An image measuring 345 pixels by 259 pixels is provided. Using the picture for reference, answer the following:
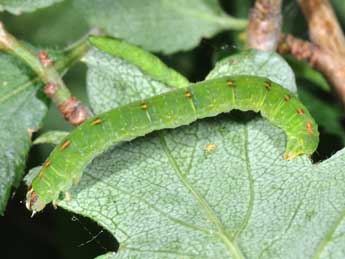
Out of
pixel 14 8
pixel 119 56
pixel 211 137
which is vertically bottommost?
pixel 211 137

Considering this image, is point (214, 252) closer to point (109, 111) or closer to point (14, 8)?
point (109, 111)

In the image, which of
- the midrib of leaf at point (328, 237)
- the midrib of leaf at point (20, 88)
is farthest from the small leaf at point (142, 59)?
the midrib of leaf at point (328, 237)

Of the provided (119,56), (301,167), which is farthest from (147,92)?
(301,167)

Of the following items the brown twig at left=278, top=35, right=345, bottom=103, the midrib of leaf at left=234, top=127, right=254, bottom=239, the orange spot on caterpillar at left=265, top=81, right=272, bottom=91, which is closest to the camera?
the midrib of leaf at left=234, top=127, right=254, bottom=239

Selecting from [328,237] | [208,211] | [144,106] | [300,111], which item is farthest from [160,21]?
[328,237]

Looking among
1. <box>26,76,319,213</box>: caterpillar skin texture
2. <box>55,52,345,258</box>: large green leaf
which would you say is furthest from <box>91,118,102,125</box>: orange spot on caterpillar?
<box>55,52,345,258</box>: large green leaf

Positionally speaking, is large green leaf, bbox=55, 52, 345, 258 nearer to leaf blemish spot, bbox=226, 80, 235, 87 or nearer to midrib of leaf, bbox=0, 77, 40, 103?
leaf blemish spot, bbox=226, 80, 235, 87

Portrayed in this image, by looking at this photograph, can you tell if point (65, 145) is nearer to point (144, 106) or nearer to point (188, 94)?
point (144, 106)
